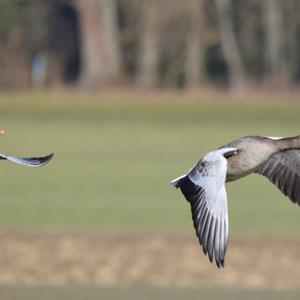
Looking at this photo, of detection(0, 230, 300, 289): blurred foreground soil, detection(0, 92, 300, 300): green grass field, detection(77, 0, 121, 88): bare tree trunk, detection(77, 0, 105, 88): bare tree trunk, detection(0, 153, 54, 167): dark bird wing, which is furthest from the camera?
detection(77, 0, 105, 88): bare tree trunk

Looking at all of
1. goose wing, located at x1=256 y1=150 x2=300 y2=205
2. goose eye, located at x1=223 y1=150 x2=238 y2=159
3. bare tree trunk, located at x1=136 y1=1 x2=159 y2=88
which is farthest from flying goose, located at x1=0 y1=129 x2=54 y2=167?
bare tree trunk, located at x1=136 y1=1 x2=159 y2=88

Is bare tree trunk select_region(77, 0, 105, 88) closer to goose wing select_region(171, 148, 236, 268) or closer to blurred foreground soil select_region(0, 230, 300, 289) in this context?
blurred foreground soil select_region(0, 230, 300, 289)

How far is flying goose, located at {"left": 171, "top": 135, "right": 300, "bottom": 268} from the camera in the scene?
338 inches

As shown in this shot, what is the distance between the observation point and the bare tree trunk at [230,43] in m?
57.5

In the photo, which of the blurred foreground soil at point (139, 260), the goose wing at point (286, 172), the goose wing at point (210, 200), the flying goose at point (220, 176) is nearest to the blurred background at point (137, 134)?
the blurred foreground soil at point (139, 260)

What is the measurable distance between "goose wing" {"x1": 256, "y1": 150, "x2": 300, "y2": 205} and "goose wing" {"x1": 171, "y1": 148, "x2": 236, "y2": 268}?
3.26 feet

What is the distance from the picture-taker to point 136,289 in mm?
15234

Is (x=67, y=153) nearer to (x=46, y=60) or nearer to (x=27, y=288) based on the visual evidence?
(x=27, y=288)

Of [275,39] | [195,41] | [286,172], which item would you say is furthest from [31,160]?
[195,41]

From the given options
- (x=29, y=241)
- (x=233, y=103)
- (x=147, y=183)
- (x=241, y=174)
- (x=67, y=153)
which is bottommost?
(x=241, y=174)

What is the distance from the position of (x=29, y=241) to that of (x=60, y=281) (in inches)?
71.0

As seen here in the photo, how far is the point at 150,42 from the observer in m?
62.3

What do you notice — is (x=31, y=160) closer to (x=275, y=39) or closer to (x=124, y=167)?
(x=124, y=167)

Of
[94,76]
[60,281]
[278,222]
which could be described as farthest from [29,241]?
[94,76]
